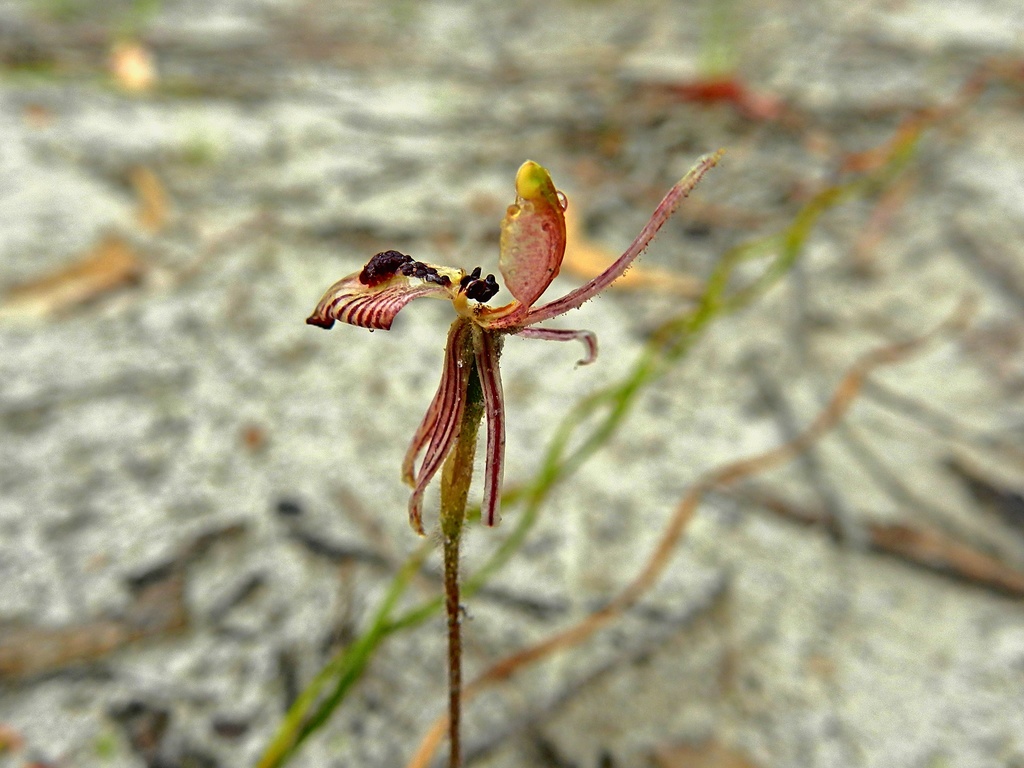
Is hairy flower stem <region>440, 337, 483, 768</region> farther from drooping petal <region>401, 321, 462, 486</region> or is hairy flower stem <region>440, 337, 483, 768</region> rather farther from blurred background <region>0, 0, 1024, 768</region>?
blurred background <region>0, 0, 1024, 768</region>

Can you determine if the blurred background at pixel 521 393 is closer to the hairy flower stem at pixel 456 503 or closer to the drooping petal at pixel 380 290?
the hairy flower stem at pixel 456 503

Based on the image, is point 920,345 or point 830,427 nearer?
point 830,427

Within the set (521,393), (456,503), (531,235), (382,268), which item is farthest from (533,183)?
(521,393)

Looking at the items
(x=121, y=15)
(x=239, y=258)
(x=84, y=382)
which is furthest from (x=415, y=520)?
(x=121, y=15)

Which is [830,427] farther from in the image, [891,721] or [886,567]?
[891,721]

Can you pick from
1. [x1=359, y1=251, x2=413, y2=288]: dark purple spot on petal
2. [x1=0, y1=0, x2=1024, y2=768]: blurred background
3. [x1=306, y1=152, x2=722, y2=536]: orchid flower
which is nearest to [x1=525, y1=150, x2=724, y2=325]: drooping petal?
[x1=306, y1=152, x2=722, y2=536]: orchid flower

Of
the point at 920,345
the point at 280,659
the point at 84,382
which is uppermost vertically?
the point at 84,382

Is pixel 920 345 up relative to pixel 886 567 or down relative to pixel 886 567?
up
